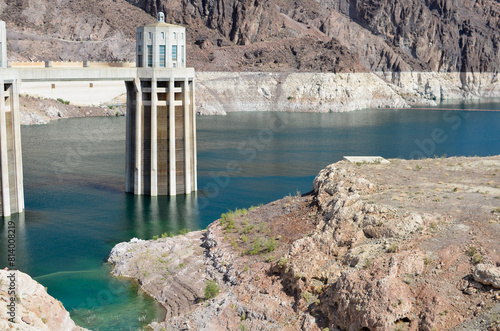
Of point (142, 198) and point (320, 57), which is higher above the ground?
point (320, 57)

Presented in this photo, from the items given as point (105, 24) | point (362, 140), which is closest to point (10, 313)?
point (362, 140)

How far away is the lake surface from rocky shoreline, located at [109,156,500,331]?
226 centimetres

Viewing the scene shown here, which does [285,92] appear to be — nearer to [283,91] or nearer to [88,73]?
[283,91]

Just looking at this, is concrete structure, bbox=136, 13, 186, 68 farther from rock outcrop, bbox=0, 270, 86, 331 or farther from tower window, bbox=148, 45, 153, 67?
rock outcrop, bbox=0, 270, 86, 331

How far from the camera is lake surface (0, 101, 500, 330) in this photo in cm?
3262

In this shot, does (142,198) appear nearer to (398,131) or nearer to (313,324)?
(313,324)

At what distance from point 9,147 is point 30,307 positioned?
26.7 m

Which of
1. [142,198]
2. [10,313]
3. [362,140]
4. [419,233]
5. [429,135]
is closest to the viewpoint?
[10,313]

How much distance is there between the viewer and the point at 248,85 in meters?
169

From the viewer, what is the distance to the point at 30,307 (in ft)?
62.6

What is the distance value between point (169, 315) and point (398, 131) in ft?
307

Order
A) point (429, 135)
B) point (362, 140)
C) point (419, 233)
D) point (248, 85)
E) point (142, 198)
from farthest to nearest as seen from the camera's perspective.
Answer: point (248, 85)
point (429, 135)
point (362, 140)
point (142, 198)
point (419, 233)

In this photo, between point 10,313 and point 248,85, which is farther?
point 248,85

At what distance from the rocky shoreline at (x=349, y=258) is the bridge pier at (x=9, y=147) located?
1186cm
